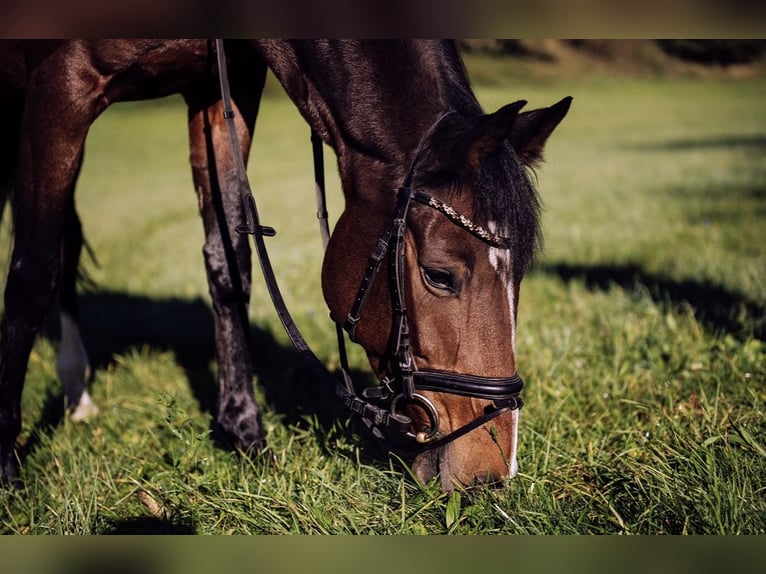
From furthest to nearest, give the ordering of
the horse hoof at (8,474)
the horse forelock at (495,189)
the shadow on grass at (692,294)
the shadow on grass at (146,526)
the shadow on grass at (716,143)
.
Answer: the shadow on grass at (716,143), the shadow on grass at (692,294), the horse hoof at (8,474), the shadow on grass at (146,526), the horse forelock at (495,189)

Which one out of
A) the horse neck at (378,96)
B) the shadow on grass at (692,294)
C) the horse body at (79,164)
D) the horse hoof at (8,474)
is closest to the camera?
the horse neck at (378,96)

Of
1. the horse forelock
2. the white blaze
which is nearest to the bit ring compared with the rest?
the white blaze

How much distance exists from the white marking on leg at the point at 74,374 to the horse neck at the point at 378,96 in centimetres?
230

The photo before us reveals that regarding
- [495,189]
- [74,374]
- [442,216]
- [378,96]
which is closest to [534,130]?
[495,189]

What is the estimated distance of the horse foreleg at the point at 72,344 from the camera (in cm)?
409

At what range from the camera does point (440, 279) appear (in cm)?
225

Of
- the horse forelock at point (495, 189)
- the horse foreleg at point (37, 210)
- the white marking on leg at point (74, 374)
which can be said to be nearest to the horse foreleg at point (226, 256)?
the horse foreleg at point (37, 210)

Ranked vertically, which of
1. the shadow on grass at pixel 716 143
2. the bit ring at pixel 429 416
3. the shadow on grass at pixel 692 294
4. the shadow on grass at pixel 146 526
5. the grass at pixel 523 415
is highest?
the shadow on grass at pixel 716 143

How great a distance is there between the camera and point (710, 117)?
26.1 metres

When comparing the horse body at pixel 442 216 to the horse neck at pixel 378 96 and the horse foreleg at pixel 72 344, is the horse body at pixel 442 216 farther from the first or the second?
the horse foreleg at pixel 72 344
